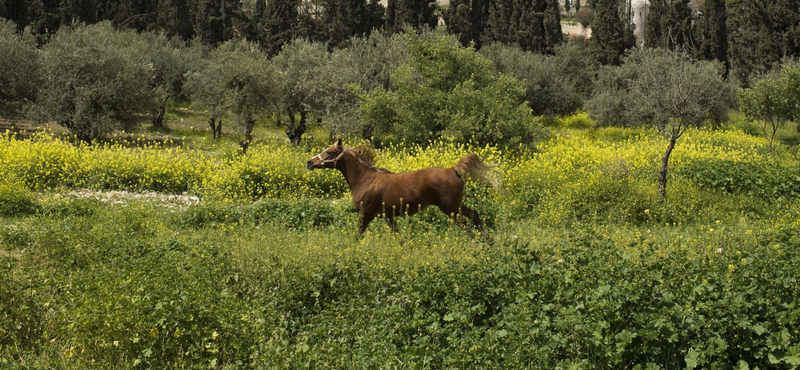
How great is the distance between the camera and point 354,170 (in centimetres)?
1095

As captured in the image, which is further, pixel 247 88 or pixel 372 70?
pixel 372 70

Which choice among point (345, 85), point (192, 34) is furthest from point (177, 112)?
point (192, 34)

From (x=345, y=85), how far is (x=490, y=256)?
1992cm

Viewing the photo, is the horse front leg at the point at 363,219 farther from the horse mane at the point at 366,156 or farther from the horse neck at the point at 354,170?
the horse mane at the point at 366,156

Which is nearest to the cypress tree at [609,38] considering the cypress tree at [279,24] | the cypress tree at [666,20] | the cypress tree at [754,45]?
the cypress tree at [666,20]

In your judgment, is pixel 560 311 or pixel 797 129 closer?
pixel 560 311

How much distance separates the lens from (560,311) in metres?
6.19

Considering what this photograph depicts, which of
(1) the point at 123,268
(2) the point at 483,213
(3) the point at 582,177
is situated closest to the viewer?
(1) the point at 123,268

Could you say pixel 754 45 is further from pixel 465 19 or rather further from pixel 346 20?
pixel 346 20

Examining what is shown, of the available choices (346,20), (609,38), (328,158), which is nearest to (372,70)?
(328,158)

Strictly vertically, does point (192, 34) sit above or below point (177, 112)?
above

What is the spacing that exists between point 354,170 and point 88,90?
17.7 m

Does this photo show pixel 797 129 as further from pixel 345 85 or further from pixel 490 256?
pixel 490 256

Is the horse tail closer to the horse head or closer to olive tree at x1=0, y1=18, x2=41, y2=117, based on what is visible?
the horse head
